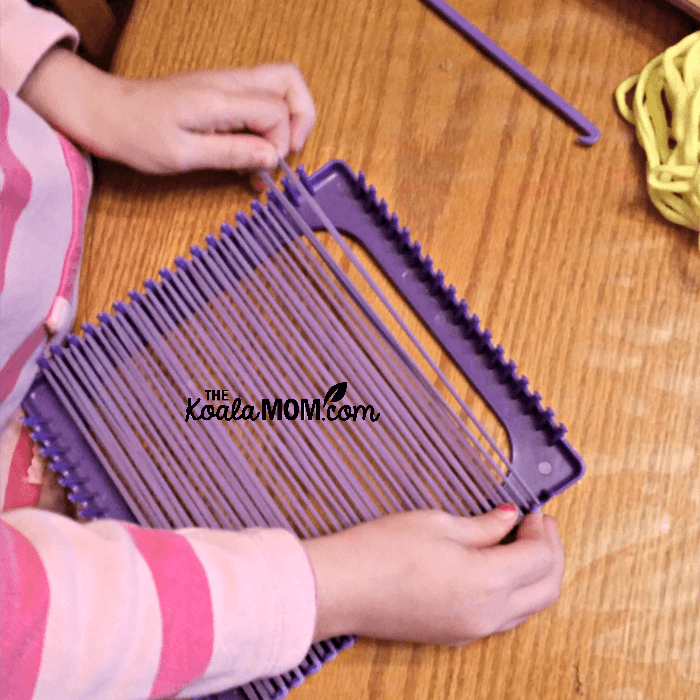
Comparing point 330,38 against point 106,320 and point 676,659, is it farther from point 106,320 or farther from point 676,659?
point 676,659

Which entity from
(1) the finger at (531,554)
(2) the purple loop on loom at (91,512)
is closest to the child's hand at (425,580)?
(1) the finger at (531,554)

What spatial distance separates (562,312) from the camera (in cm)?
49

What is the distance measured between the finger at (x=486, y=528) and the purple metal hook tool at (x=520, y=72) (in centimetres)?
30

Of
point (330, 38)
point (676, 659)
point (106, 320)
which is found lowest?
point (676, 659)

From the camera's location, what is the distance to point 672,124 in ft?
1.64

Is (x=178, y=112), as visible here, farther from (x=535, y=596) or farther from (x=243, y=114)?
(x=535, y=596)

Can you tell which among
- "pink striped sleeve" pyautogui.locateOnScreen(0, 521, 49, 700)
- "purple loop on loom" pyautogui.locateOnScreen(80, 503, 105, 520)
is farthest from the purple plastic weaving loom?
"pink striped sleeve" pyautogui.locateOnScreen(0, 521, 49, 700)

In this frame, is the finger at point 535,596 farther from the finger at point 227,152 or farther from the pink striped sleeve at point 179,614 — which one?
the finger at point 227,152

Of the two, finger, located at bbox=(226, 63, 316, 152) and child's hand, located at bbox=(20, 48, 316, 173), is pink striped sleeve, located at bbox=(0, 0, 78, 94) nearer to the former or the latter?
child's hand, located at bbox=(20, 48, 316, 173)

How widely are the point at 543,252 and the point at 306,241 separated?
7.3 inches

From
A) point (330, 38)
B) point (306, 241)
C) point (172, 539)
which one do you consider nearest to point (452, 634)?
point (172, 539)

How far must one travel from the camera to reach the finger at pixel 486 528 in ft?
1.43

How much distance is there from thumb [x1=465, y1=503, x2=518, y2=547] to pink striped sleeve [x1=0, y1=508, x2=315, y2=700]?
12 cm

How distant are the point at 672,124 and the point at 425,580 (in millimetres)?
391
